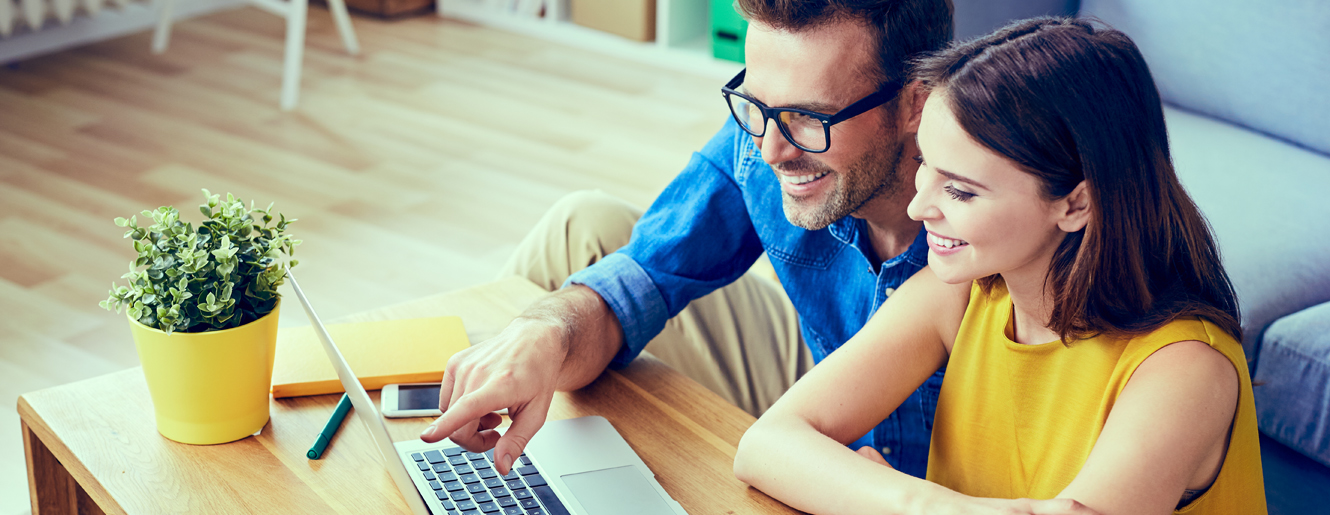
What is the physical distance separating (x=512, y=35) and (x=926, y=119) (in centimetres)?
349

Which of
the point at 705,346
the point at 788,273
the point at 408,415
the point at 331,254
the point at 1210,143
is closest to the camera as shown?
the point at 408,415

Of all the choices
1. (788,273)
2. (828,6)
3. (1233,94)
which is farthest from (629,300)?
(1233,94)

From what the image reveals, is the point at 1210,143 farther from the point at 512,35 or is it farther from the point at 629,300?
the point at 512,35

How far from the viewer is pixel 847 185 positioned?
1.09 metres

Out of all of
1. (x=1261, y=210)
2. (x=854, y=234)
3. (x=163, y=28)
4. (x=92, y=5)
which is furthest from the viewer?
(x=163, y=28)

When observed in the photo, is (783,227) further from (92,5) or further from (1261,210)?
(92,5)

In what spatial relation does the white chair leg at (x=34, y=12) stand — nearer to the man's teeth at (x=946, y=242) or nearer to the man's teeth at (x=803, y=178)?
the man's teeth at (x=803, y=178)

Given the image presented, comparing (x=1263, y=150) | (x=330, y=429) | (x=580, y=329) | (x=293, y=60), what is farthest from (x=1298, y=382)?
(x=293, y=60)

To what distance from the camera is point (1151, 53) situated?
2.16 meters

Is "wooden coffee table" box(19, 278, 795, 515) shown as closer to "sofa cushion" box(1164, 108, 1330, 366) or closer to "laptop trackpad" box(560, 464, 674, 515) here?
"laptop trackpad" box(560, 464, 674, 515)

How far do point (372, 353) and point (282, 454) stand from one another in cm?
17

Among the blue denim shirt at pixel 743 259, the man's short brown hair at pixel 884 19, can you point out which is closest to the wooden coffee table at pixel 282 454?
the blue denim shirt at pixel 743 259

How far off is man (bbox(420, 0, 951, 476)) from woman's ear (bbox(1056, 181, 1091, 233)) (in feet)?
0.85

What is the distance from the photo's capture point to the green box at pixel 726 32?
3.67m
